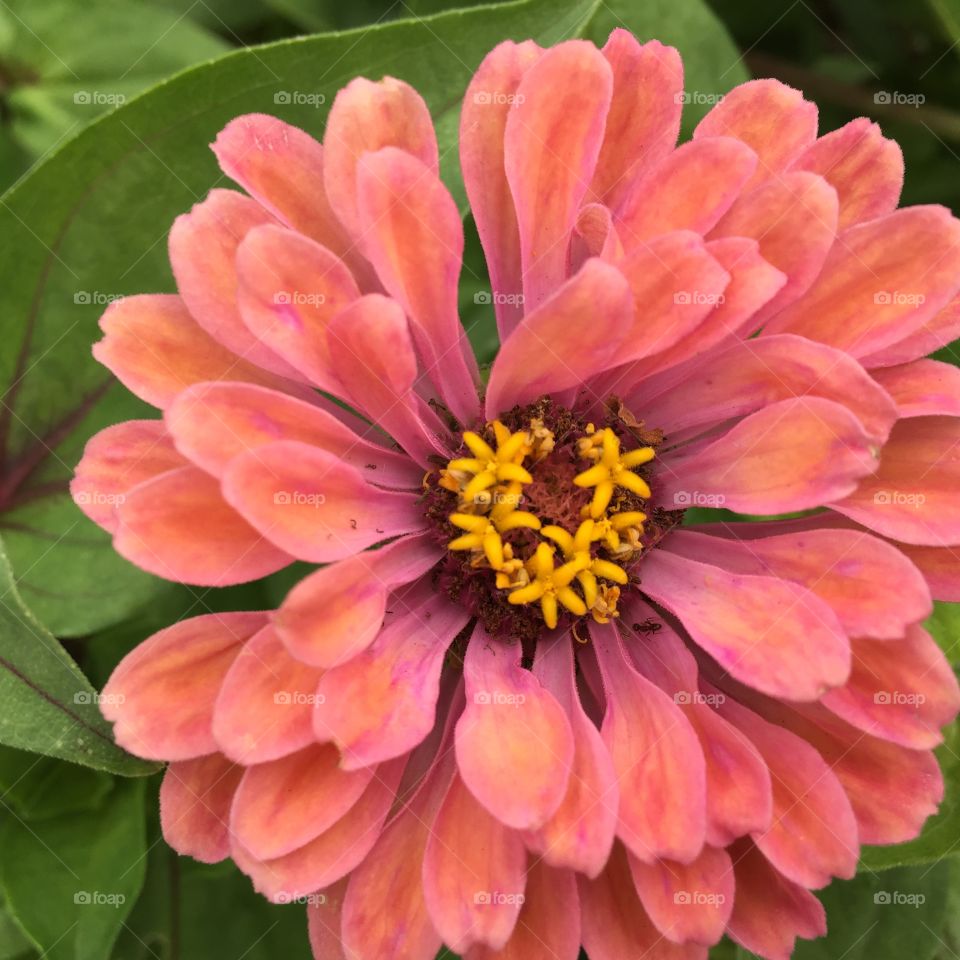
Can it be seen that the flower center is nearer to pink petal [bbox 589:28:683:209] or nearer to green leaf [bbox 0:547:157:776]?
pink petal [bbox 589:28:683:209]

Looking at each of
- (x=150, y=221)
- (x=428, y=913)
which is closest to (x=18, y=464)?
(x=150, y=221)

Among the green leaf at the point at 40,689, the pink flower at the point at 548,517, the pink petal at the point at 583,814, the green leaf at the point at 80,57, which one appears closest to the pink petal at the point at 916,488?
the pink flower at the point at 548,517

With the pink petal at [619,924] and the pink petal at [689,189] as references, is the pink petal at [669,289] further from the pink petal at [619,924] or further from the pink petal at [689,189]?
the pink petal at [619,924]

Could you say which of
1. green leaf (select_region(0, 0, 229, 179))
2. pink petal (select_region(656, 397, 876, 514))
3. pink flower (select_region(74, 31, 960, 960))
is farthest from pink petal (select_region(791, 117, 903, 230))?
green leaf (select_region(0, 0, 229, 179))

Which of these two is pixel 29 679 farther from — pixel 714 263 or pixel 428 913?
pixel 714 263

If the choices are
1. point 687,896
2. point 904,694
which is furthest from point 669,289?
point 687,896
